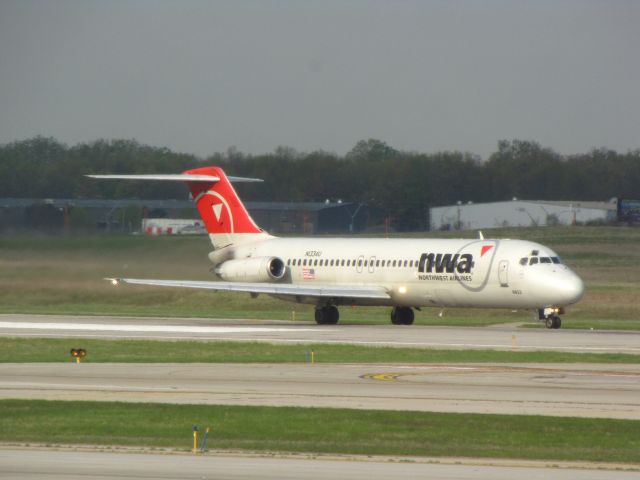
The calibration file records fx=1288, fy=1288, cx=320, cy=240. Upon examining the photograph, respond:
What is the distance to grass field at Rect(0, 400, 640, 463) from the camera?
19531mm

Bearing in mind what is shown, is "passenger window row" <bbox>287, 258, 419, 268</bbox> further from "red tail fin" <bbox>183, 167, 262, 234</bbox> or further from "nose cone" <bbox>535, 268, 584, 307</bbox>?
"nose cone" <bbox>535, 268, 584, 307</bbox>

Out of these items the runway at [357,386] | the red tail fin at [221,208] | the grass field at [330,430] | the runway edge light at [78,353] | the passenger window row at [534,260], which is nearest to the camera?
the grass field at [330,430]

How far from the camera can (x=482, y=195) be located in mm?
100562

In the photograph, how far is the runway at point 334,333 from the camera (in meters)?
40.0

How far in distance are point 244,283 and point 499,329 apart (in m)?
10.6

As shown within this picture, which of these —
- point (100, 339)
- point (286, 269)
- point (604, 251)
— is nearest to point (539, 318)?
point (286, 269)

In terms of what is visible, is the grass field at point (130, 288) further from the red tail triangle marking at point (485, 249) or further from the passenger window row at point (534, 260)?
the passenger window row at point (534, 260)

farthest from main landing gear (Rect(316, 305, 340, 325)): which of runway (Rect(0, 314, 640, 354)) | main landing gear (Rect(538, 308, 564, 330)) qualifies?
main landing gear (Rect(538, 308, 564, 330))

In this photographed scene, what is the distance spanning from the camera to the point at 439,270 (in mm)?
50031

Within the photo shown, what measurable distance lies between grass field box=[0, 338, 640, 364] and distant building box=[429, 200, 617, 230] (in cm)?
5876

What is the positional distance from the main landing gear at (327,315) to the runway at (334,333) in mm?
596

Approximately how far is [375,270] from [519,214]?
48.0m

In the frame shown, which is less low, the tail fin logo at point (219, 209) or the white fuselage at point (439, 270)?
the tail fin logo at point (219, 209)

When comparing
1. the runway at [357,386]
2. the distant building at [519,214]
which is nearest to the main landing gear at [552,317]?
the runway at [357,386]
